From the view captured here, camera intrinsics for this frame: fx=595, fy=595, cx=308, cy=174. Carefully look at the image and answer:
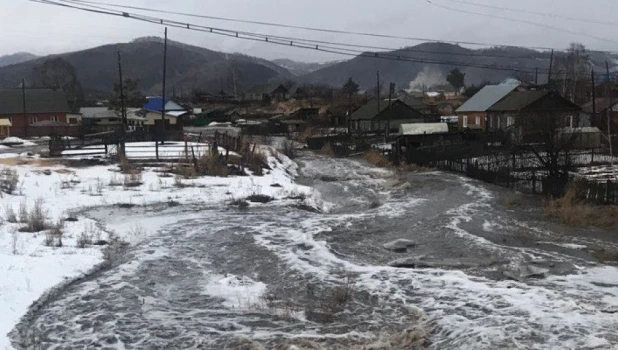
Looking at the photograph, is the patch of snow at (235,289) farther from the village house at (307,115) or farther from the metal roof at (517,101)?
the village house at (307,115)

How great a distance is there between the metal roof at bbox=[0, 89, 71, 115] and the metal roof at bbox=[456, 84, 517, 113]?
49821 mm

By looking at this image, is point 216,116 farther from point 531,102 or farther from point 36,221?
point 36,221

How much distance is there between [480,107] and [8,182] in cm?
4942

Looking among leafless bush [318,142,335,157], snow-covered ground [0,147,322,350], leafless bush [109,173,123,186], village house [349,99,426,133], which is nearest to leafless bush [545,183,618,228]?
snow-covered ground [0,147,322,350]

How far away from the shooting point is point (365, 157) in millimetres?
44625

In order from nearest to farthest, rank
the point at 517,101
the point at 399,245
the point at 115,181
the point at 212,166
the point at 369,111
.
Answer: the point at 399,245 → the point at 115,181 → the point at 212,166 → the point at 517,101 → the point at 369,111

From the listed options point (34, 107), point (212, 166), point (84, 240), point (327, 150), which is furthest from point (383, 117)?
point (84, 240)

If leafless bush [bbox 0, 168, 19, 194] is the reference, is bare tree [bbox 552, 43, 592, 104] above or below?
above

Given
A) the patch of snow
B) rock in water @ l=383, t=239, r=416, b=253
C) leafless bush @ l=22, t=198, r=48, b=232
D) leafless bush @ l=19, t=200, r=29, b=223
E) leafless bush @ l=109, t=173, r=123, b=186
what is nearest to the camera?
the patch of snow

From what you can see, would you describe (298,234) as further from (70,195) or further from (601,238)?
(70,195)

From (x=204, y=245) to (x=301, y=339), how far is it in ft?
22.7

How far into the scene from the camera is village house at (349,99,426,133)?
220 feet

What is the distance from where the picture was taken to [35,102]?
7625 cm

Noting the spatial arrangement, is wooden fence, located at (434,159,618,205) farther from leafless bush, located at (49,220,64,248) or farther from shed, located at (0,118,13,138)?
shed, located at (0,118,13,138)
